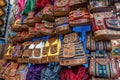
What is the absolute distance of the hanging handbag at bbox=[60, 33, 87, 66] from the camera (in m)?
2.35

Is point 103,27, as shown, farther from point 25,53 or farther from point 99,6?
point 25,53

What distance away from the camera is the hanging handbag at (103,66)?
6.89 ft

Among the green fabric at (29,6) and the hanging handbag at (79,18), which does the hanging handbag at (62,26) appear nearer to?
the hanging handbag at (79,18)

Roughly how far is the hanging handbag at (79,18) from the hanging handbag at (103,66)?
0.46 metres

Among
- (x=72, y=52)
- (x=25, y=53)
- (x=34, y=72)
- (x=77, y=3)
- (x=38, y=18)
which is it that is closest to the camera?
(x=72, y=52)

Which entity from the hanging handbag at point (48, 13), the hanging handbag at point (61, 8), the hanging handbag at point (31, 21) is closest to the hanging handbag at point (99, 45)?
the hanging handbag at point (61, 8)

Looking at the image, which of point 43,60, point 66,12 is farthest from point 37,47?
point 66,12

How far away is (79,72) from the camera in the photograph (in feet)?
7.91

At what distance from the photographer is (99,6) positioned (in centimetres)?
236

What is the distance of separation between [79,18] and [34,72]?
44.1 inches

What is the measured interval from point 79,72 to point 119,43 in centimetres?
65

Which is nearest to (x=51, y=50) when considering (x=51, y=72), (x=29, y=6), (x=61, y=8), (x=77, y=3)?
(x=51, y=72)

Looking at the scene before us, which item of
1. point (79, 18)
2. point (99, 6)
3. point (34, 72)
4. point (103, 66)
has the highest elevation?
point (99, 6)

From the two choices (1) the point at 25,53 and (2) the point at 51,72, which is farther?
(1) the point at 25,53
